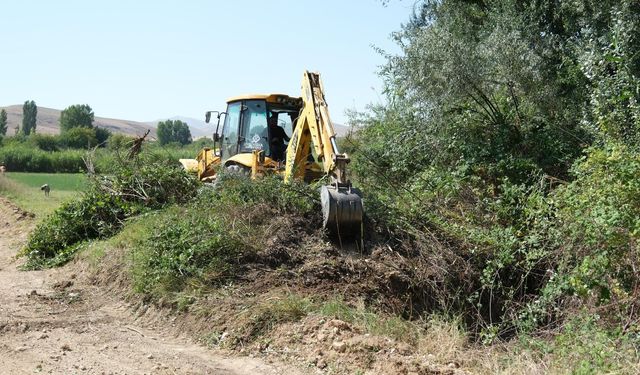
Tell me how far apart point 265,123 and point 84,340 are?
6.78 metres

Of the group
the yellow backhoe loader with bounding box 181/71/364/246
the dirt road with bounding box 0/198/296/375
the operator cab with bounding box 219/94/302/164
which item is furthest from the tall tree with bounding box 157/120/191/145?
the dirt road with bounding box 0/198/296/375

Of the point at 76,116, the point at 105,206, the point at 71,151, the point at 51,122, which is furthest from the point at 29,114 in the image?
the point at 105,206

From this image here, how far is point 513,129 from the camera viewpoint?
535 inches

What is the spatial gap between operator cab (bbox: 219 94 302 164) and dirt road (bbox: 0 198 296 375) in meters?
4.27

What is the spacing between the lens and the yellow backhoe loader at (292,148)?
9.84 metres

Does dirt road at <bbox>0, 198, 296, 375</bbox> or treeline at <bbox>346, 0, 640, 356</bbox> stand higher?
treeline at <bbox>346, 0, 640, 356</bbox>

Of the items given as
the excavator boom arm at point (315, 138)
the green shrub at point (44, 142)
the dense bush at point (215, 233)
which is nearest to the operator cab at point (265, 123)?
the excavator boom arm at point (315, 138)

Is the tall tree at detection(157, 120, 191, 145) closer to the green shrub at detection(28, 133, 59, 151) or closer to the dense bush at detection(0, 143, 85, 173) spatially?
the green shrub at detection(28, 133, 59, 151)

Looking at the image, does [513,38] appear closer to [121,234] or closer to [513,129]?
[513,129]

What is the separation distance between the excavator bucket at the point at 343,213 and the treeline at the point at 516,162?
1.58 feet

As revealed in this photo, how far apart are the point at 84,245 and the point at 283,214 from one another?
437 cm

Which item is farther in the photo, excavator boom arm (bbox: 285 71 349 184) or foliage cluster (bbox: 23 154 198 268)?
foliage cluster (bbox: 23 154 198 268)

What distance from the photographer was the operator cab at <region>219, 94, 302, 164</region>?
13773mm

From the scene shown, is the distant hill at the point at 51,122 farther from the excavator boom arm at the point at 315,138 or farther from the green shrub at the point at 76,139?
the excavator boom arm at the point at 315,138
